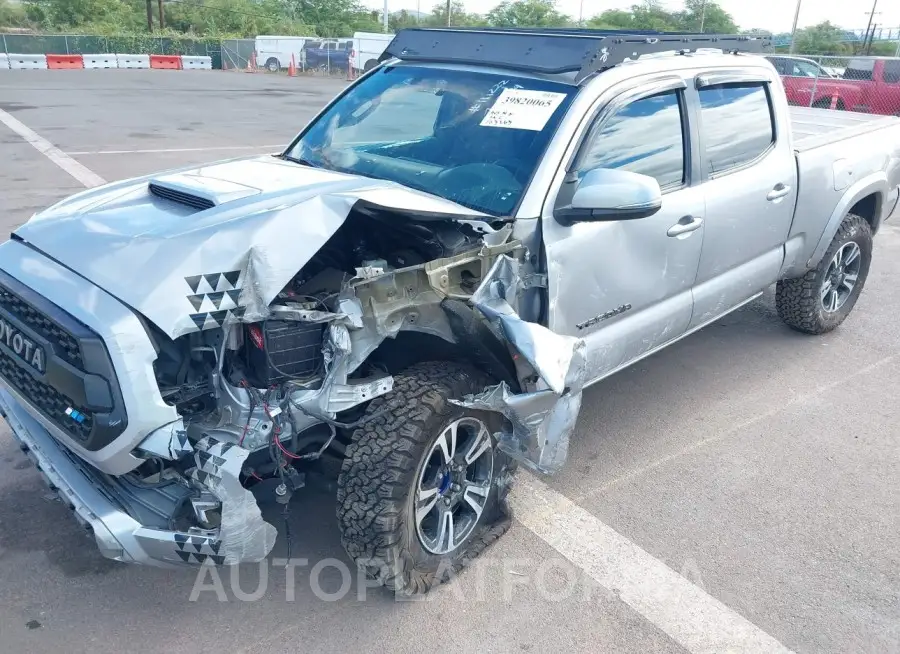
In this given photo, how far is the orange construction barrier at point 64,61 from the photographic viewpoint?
105 feet

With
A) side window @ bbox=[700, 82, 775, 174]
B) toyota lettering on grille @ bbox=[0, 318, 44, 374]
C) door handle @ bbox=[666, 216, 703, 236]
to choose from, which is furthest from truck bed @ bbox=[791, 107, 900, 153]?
toyota lettering on grille @ bbox=[0, 318, 44, 374]

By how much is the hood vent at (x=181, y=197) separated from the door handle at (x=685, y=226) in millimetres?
2152

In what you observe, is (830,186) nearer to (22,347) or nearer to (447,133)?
(447,133)

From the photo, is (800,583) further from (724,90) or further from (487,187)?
(724,90)

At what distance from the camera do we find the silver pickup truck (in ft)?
8.06

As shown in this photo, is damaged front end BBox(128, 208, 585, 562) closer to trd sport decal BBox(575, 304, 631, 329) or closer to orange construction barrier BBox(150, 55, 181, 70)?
trd sport decal BBox(575, 304, 631, 329)

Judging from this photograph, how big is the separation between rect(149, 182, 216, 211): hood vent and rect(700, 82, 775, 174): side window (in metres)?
2.53

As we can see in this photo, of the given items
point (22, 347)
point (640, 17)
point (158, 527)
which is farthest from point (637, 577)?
point (640, 17)

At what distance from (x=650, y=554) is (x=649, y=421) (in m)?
1.24

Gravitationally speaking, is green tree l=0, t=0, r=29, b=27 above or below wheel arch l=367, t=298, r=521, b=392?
above

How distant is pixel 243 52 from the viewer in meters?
39.2

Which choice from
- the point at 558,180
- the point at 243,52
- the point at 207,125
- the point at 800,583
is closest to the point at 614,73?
the point at 558,180

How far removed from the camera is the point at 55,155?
11242 mm

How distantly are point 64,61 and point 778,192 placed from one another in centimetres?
3541
